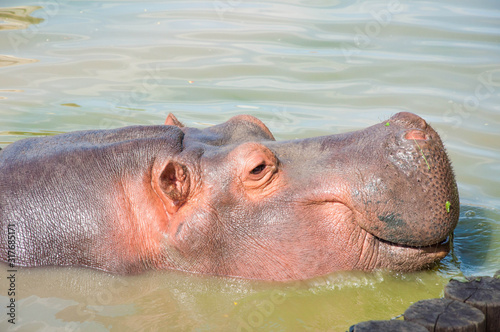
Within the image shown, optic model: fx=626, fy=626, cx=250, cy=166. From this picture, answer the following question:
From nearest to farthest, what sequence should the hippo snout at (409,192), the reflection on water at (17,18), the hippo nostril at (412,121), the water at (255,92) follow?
the hippo snout at (409,192) < the hippo nostril at (412,121) < the water at (255,92) < the reflection on water at (17,18)

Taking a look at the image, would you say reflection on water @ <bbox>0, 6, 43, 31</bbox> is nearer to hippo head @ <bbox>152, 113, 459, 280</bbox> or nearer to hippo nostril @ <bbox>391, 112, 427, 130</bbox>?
hippo head @ <bbox>152, 113, 459, 280</bbox>

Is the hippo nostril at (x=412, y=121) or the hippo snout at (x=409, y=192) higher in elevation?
the hippo nostril at (x=412, y=121)

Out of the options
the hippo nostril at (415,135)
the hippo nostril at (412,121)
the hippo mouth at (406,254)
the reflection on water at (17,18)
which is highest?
the hippo nostril at (412,121)

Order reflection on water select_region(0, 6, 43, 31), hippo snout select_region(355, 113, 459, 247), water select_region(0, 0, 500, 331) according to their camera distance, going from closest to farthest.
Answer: hippo snout select_region(355, 113, 459, 247) → water select_region(0, 0, 500, 331) → reflection on water select_region(0, 6, 43, 31)

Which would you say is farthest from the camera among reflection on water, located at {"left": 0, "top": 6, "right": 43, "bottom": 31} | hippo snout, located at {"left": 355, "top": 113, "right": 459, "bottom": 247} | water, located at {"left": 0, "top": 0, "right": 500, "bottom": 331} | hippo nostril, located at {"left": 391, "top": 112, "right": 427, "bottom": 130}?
reflection on water, located at {"left": 0, "top": 6, "right": 43, "bottom": 31}

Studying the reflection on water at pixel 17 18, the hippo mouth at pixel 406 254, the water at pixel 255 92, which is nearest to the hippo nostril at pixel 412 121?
the hippo mouth at pixel 406 254

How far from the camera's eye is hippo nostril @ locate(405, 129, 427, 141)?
448 cm

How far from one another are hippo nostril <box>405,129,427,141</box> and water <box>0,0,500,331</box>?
1129 millimetres

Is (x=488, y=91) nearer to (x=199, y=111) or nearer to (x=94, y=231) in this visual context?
(x=199, y=111)

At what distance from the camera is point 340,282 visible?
4.80m

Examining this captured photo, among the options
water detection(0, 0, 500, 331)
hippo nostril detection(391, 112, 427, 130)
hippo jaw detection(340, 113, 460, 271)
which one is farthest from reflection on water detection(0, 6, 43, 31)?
hippo jaw detection(340, 113, 460, 271)

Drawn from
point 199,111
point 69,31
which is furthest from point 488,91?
point 69,31

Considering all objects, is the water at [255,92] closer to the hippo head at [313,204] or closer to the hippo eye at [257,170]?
the hippo head at [313,204]

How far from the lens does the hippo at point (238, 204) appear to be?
445 centimetres
